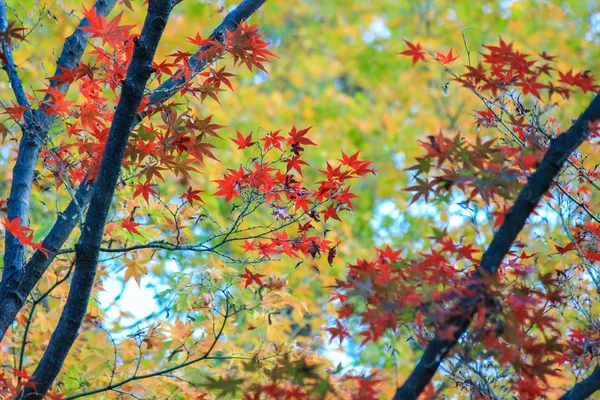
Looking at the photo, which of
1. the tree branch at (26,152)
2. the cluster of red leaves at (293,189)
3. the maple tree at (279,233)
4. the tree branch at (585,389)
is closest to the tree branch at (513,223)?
the maple tree at (279,233)

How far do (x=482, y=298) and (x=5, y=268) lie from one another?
71.9 inches

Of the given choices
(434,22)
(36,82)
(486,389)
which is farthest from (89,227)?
(434,22)

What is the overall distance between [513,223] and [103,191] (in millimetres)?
1300

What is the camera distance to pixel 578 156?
8.34ft

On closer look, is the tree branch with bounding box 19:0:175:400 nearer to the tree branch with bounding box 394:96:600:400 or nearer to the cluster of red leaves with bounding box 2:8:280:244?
the cluster of red leaves with bounding box 2:8:280:244

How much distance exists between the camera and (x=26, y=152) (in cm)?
268

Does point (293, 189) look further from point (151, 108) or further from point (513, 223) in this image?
point (513, 223)

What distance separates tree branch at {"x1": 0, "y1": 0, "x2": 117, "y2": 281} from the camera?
2.50 meters

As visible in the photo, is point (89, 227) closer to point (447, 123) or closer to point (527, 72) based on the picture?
point (527, 72)

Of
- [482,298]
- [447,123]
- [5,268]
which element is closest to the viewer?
[482,298]

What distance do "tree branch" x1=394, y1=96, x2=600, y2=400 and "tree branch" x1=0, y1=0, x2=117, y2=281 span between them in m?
1.62

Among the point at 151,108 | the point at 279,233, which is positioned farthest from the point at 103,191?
the point at 279,233

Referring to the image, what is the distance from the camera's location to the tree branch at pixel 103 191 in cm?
203

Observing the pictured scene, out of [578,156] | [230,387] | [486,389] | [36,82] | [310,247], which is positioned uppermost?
[36,82]
